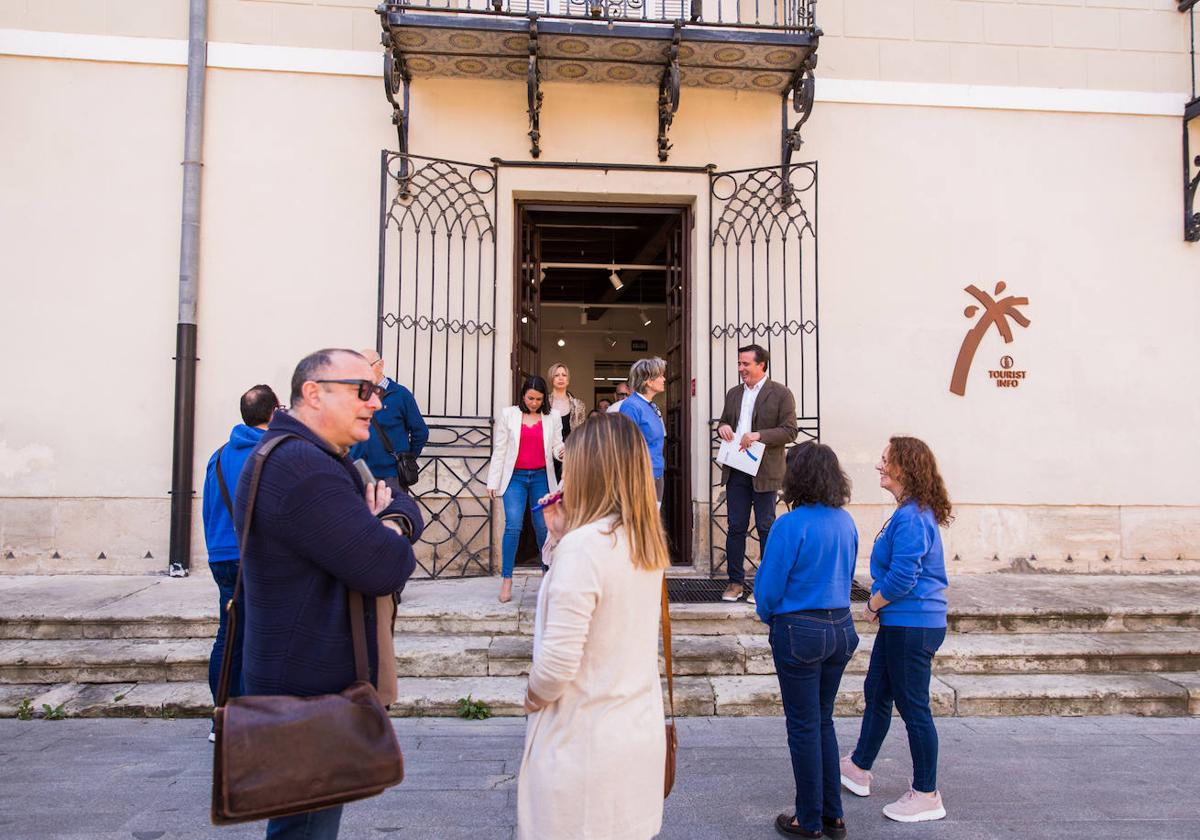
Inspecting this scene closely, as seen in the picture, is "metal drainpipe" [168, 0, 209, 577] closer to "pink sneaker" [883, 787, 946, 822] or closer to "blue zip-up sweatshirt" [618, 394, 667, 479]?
"blue zip-up sweatshirt" [618, 394, 667, 479]

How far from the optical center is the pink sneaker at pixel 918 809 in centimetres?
350

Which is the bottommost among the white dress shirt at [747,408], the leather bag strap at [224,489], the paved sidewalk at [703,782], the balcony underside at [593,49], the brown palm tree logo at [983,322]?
the paved sidewalk at [703,782]

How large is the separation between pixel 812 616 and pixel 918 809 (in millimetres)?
1045

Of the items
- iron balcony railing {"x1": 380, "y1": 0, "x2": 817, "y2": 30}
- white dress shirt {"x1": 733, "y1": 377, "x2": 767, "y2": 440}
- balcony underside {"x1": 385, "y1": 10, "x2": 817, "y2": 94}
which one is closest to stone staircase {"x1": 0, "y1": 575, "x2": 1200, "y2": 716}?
white dress shirt {"x1": 733, "y1": 377, "x2": 767, "y2": 440}

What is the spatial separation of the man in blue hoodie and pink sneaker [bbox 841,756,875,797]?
2932 millimetres

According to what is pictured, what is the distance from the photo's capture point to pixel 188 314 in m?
6.73

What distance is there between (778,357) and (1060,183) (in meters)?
3.02

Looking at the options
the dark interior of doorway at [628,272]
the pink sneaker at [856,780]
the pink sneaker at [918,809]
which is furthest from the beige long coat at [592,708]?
the dark interior of doorway at [628,272]

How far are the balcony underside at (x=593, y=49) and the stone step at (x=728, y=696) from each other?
4.67 m

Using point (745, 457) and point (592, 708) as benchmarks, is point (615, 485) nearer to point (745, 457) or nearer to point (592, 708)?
point (592, 708)

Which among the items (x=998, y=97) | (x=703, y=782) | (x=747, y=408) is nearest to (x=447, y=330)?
(x=747, y=408)

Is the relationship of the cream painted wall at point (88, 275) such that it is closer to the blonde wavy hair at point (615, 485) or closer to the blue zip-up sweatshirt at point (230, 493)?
the blue zip-up sweatshirt at point (230, 493)

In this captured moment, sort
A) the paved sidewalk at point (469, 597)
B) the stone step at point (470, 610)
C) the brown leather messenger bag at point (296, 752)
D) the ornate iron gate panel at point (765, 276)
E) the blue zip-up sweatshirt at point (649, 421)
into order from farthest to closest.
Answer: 1. the ornate iron gate panel at point (765, 276)
2. the blue zip-up sweatshirt at point (649, 421)
3. the paved sidewalk at point (469, 597)
4. the stone step at point (470, 610)
5. the brown leather messenger bag at point (296, 752)

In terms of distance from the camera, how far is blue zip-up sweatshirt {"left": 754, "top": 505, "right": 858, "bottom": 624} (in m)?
3.19
